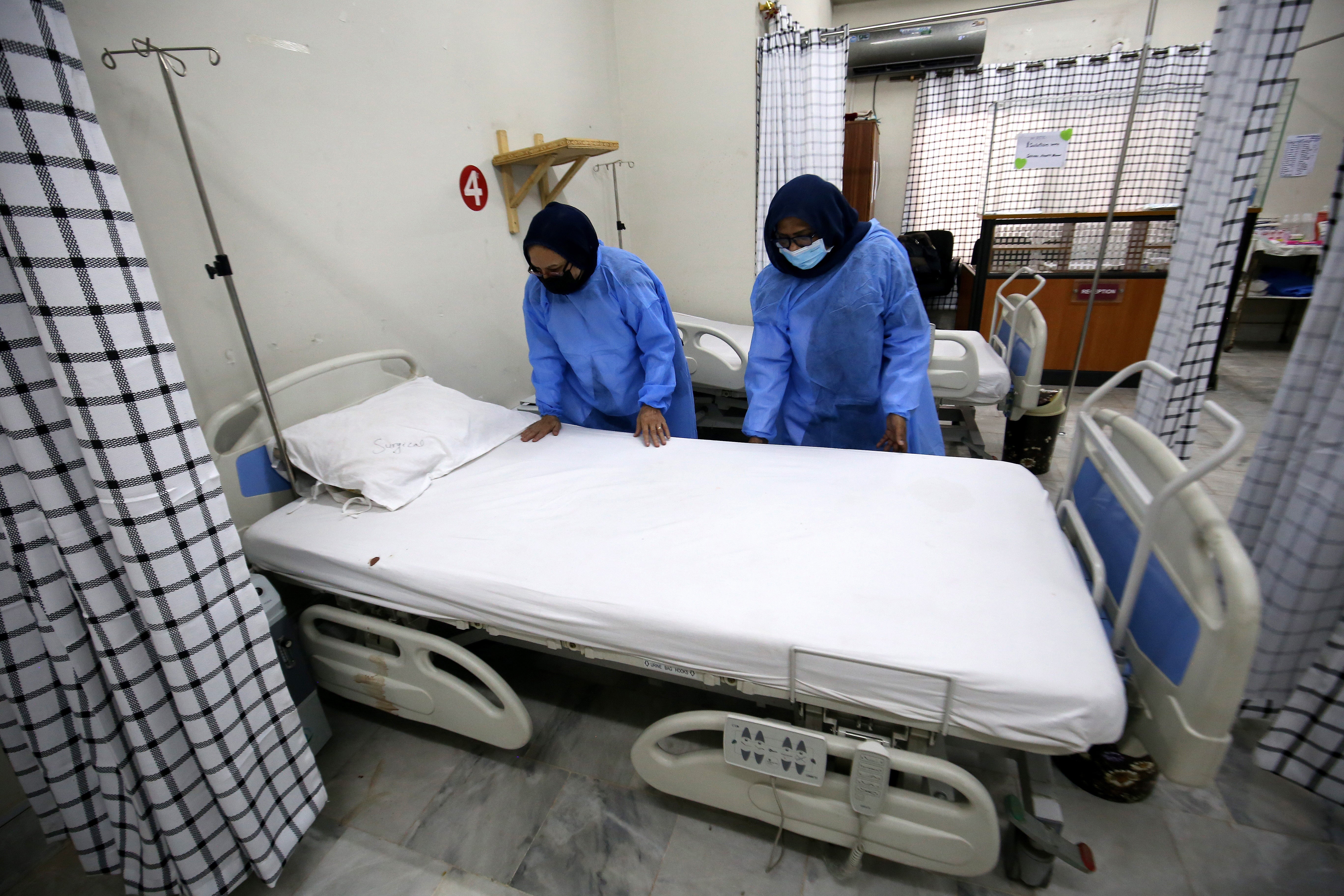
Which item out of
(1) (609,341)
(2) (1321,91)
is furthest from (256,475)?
(2) (1321,91)

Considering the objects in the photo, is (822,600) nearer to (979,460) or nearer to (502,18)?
(979,460)

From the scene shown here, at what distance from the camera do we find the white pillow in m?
1.88

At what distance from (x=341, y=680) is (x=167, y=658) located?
645 mm

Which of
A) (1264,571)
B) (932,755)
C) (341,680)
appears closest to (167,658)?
(341,680)

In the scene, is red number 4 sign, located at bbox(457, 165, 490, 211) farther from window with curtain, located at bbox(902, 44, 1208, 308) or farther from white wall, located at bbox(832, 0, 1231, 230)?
window with curtain, located at bbox(902, 44, 1208, 308)

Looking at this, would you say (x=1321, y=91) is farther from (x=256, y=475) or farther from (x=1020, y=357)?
(x=256, y=475)

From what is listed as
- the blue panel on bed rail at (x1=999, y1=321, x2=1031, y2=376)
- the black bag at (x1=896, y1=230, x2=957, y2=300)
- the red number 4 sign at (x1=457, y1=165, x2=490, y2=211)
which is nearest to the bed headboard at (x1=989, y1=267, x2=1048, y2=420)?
the blue panel on bed rail at (x1=999, y1=321, x2=1031, y2=376)

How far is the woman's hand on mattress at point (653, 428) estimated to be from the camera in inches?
87.7

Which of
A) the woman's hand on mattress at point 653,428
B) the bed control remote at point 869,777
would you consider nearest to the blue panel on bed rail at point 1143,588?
the bed control remote at point 869,777

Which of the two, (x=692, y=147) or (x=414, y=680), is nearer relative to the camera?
(x=414, y=680)

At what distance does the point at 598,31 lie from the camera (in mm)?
3818

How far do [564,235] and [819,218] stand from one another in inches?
34.9

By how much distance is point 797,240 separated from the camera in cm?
196

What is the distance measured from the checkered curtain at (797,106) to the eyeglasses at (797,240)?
1.97 metres
